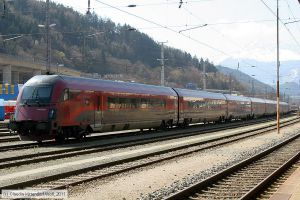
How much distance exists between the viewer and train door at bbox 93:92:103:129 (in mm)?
23031

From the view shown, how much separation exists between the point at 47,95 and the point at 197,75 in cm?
14777

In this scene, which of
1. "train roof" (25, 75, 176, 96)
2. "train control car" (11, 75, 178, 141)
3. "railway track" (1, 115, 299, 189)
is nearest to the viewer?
"railway track" (1, 115, 299, 189)

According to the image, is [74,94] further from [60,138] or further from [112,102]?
[112,102]

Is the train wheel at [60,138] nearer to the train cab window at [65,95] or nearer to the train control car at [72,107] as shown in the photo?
the train control car at [72,107]

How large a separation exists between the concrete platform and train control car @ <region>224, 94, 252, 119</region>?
38.3 m

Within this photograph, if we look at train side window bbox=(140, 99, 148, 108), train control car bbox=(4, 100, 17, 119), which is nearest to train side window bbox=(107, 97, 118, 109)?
train side window bbox=(140, 99, 148, 108)

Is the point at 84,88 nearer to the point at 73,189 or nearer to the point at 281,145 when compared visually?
the point at 281,145

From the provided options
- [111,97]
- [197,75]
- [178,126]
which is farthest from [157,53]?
[111,97]

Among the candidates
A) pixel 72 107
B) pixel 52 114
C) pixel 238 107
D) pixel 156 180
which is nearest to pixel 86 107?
pixel 72 107

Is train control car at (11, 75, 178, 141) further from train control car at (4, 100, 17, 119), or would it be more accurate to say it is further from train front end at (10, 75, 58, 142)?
train control car at (4, 100, 17, 119)

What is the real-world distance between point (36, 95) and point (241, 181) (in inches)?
454

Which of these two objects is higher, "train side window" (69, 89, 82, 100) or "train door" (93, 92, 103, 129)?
"train side window" (69, 89, 82, 100)

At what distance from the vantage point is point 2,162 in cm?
1480

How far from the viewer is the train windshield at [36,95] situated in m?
20.4
